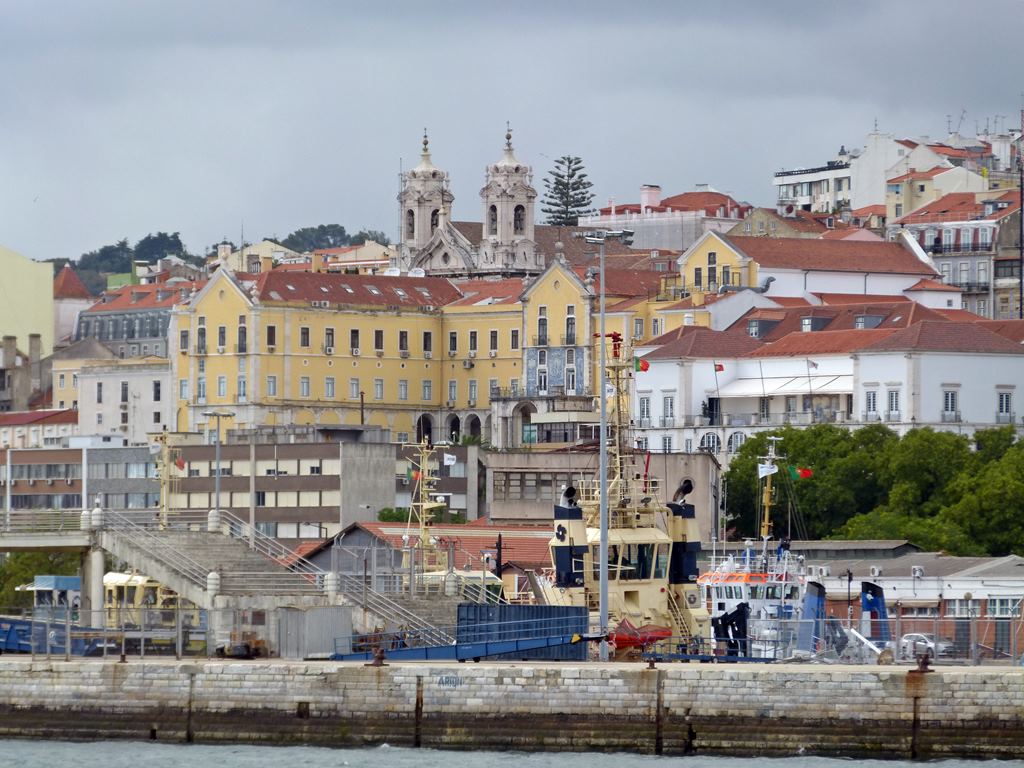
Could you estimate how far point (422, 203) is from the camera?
577ft

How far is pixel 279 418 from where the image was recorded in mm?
143000

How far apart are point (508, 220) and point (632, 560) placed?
109348 mm

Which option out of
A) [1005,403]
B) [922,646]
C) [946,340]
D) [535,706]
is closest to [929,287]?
[946,340]

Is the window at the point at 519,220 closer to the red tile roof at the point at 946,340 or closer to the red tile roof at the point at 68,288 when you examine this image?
the red tile roof at the point at 68,288

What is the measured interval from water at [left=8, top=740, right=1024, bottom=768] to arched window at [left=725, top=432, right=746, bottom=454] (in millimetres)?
67738

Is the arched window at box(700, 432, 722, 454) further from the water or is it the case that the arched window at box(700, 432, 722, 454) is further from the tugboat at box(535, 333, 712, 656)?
the water

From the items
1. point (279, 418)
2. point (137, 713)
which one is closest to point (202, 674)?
point (137, 713)

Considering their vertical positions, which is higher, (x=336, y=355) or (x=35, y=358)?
(x=35, y=358)

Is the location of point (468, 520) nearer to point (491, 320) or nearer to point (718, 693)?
point (491, 320)

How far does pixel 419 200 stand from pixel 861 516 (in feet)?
262

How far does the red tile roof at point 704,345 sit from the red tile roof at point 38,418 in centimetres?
3736

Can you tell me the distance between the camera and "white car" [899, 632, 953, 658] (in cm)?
5262

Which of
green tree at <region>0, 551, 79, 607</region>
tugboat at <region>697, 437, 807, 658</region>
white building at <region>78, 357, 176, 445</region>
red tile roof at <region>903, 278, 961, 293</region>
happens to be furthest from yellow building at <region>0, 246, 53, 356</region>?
tugboat at <region>697, 437, 807, 658</region>

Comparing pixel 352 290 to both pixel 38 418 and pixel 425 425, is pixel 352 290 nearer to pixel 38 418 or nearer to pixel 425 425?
pixel 425 425
